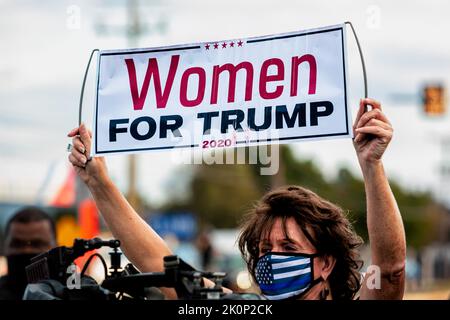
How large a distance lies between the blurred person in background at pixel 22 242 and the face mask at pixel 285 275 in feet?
6.93

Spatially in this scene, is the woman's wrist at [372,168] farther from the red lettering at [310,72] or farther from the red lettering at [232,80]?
the red lettering at [232,80]

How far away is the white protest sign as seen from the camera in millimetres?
3512

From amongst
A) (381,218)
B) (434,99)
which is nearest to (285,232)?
(381,218)

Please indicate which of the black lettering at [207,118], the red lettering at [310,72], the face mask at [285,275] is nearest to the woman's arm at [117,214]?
the black lettering at [207,118]

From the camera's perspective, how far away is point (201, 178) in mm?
76375

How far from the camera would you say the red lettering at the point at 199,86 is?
12.0ft

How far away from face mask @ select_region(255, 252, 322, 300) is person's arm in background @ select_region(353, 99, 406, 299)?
0.22 m

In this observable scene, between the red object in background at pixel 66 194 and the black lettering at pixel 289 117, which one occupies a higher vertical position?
the black lettering at pixel 289 117

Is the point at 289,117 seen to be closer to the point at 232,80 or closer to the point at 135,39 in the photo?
the point at 232,80

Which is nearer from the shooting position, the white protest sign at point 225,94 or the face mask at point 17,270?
the white protest sign at point 225,94

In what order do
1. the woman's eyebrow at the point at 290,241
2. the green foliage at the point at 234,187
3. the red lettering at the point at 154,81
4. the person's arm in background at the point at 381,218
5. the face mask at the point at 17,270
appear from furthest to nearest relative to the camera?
the green foliage at the point at 234,187, the face mask at the point at 17,270, the red lettering at the point at 154,81, the woman's eyebrow at the point at 290,241, the person's arm in background at the point at 381,218

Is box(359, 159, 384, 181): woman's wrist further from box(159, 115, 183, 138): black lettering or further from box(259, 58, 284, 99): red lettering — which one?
box(159, 115, 183, 138): black lettering

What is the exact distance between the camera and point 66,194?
11133mm
